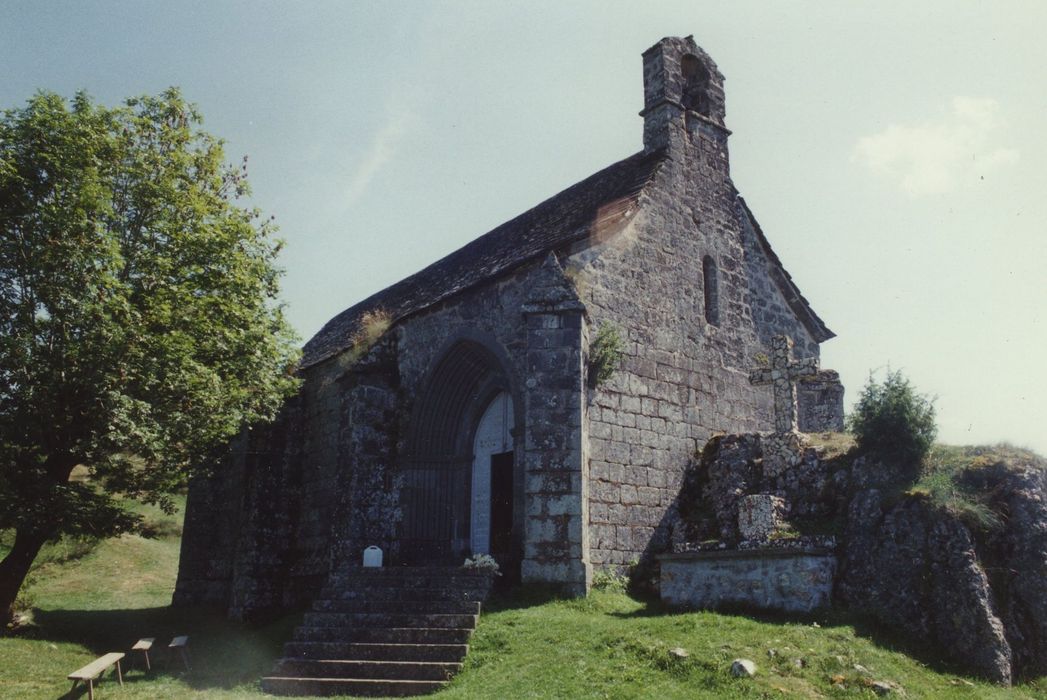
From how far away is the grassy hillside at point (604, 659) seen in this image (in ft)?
27.0

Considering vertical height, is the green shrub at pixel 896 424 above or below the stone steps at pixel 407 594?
above

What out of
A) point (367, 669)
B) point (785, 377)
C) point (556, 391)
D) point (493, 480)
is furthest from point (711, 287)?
point (367, 669)

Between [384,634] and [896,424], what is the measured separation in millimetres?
7442

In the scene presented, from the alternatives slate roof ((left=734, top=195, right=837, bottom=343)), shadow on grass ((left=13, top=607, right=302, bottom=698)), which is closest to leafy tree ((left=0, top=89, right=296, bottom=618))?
shadow on grass ((left=13, top=607, right=302, bottom=698))

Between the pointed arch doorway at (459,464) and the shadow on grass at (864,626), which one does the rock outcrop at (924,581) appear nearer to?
the shadow on grass at (864,626)

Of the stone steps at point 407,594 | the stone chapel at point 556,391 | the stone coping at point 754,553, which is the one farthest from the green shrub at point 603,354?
the stone steps at point 407,594

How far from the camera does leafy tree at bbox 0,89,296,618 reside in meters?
12.9

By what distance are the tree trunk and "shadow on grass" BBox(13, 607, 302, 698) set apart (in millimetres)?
563

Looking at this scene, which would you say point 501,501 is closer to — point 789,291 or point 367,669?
point 367,669

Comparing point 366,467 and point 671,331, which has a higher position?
point 671,331

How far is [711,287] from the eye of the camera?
16516 mm

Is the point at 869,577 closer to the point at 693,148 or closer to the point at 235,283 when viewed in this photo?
the point at 693,148

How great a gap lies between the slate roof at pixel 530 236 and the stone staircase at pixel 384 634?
5582 millimetres

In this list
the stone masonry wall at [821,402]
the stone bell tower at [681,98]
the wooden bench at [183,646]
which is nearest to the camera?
the wooden bench at [183,646]
